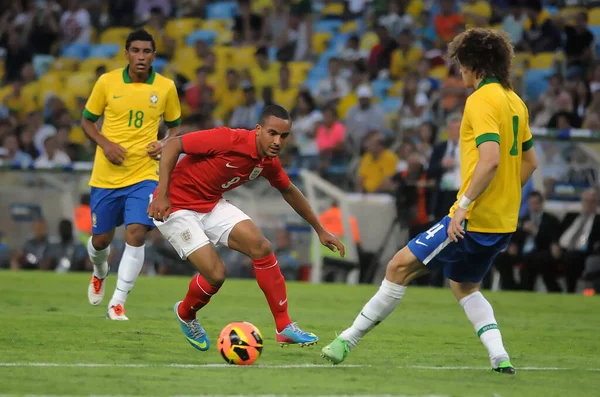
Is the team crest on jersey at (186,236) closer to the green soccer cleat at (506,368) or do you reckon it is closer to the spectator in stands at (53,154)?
the green soccer cleat at (506,368)

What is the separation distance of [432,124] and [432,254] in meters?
11.4

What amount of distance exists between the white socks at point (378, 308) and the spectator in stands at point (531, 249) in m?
8.98

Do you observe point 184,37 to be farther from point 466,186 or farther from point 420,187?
point 466,186

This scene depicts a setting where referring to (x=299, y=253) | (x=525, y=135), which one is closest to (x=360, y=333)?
(x=525, y=135)

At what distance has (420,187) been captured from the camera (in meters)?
17.2

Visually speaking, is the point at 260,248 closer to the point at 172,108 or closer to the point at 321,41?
the point at 172,108

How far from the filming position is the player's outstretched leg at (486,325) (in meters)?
7.53

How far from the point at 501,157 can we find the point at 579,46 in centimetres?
1351

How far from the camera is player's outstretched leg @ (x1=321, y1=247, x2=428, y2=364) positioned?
24.9ft

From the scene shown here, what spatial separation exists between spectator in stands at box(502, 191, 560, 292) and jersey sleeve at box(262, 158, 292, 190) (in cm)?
832

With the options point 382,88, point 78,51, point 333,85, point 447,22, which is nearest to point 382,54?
point 382,88

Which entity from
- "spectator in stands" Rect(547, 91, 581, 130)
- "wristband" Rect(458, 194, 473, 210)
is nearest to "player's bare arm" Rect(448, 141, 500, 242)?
"wristband" Rect(458, 194, 473, 210)

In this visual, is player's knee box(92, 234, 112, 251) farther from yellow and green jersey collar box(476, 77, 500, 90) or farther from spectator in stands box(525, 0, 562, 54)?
spectator in stands box(525, 0, 562, 54)

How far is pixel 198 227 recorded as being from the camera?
8.52 m
